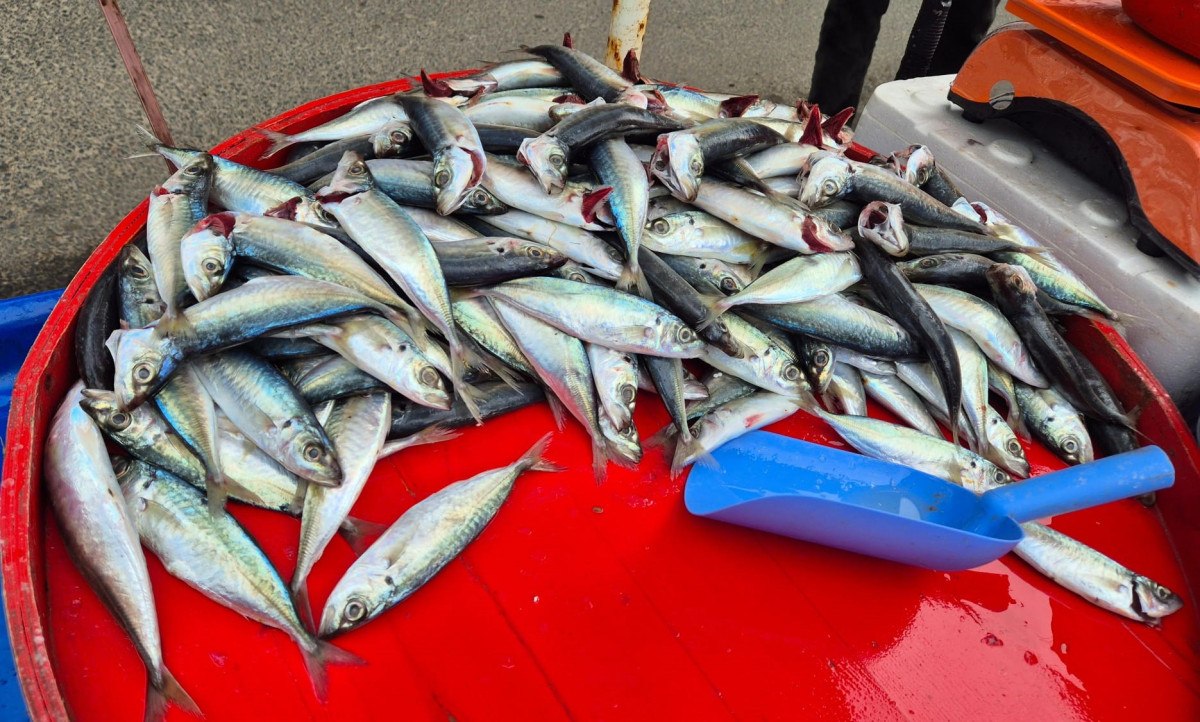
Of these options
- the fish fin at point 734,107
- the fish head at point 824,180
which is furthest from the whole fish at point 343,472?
the fish fin at point 734,107

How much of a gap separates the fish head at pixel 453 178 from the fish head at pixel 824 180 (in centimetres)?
109

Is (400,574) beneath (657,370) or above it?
beneath

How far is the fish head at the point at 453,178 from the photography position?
2.09 metres

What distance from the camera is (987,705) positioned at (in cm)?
173

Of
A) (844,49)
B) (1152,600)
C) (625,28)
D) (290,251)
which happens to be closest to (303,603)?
(290,251)

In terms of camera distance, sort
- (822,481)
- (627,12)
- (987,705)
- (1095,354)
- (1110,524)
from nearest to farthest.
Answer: (987,705) → (822,481) → (1110,524) → (1095,354) → (627,12)

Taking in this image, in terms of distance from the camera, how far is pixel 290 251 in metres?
1.96

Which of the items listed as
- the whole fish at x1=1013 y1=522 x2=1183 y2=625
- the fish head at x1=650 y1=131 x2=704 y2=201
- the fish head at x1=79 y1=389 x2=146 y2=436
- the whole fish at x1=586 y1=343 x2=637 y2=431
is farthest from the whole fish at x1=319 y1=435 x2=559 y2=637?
the whole fish at x1=1013 y1=522 x2=1183 y2=625

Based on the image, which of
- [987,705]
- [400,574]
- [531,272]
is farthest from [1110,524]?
[400,574]

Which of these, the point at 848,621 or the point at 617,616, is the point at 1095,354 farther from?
the point at 617,616

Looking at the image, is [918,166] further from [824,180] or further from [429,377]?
[429,377]

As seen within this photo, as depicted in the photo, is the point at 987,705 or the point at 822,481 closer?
the point at 987,705

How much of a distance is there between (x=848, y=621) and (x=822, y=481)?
0.38m

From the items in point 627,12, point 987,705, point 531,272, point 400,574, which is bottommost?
point 987,705
